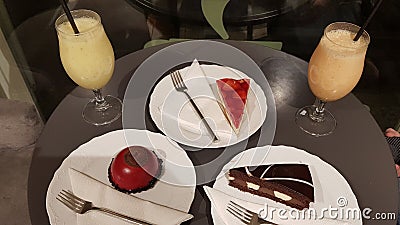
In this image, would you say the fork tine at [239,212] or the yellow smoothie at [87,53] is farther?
the yellow smoothie at [87,53]

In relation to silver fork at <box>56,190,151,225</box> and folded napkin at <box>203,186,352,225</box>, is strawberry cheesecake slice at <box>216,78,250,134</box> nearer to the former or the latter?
folded napkin at <box>203,186,352,225</box>

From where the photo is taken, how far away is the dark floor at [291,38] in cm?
204

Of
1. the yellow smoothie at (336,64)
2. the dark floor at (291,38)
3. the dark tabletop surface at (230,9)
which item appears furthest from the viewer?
the dark tabletop surface at (230,9)

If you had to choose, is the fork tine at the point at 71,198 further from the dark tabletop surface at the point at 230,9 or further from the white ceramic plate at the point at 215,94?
the dark tabletop surface at the point at 230,9

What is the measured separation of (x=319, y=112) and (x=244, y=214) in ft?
1.16

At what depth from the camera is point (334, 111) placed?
116cm

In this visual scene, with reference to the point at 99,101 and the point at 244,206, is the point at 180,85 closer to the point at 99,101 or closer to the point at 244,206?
the point at 99,101

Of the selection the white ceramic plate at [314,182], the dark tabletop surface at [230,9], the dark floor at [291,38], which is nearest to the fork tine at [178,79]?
the white ceramic plate at [314,182]

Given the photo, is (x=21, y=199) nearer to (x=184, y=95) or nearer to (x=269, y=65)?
(x=184, y=95)

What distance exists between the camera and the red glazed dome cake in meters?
0.99

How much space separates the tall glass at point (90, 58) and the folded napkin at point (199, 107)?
131mm

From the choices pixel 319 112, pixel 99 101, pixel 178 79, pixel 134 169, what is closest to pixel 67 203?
pixel 134 169

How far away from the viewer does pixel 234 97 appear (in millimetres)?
1137

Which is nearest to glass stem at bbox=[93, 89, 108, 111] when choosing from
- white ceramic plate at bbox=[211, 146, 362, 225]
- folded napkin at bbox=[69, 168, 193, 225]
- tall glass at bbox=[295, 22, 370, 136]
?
folded napkin at bbox=[69, 168, 193, 225]
